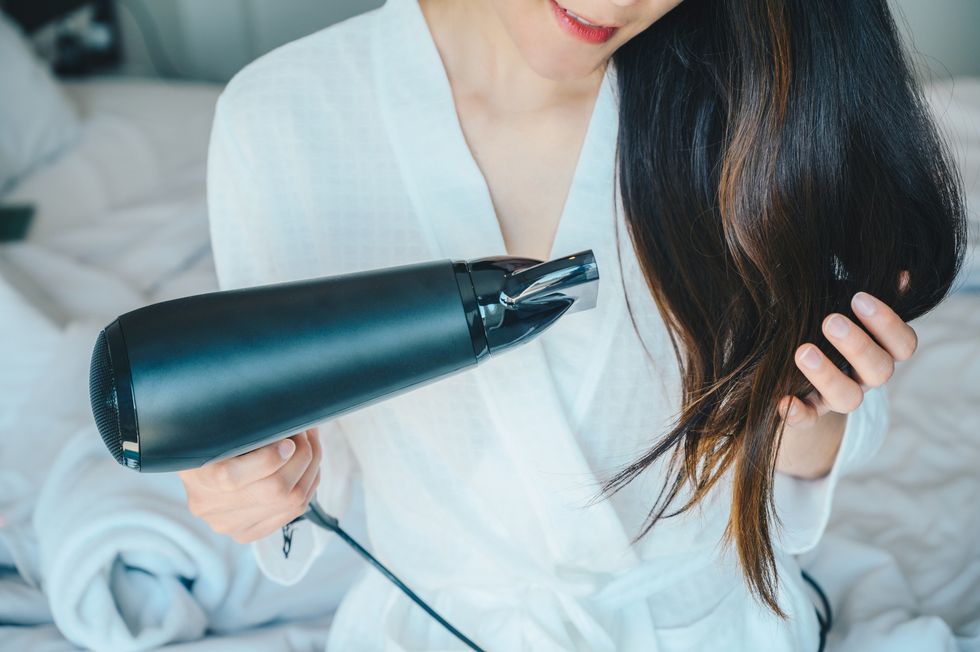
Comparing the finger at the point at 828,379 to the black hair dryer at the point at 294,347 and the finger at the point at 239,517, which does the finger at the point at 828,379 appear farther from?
the finger at the point at 239,517

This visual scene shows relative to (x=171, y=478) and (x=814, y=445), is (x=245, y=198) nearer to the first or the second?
(x=171, y=478)

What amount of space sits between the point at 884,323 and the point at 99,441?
2.64 ft

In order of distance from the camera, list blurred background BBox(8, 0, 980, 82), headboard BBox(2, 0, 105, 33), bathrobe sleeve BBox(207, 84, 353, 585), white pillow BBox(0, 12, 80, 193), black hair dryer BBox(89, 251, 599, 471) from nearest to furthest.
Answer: black hair dryer BBox(89, 251, 599, 471), bathrobe sleeve BBox(207, 84, 353, 585), white pillow BBox(0, 12, 80, 193), headboard BBox(2, 0, 105, 33), blurred background BBox(8, 0, 980, 82)

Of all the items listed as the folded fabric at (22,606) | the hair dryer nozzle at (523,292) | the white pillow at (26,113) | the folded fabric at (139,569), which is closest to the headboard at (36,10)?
the white pillow at (26,113)

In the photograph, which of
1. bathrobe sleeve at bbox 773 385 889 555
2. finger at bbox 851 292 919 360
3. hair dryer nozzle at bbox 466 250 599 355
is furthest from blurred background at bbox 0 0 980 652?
hair dryer nozzle at bbox 466 250 599 355

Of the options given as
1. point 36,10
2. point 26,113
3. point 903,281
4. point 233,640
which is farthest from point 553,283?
point 36,10

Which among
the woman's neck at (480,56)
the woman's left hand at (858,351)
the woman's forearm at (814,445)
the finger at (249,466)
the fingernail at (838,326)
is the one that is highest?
the woman's neck at (480,56)

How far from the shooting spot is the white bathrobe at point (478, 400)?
2.18ft

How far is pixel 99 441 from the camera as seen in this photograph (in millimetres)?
934

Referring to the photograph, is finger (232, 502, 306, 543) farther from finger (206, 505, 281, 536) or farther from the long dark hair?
the long dark hair

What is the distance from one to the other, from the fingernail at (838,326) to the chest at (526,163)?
0.77 feet

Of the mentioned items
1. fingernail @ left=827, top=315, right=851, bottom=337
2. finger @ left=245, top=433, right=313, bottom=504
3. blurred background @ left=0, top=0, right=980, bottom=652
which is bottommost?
blurred background @ left=0, top=0, right=980, bottom=652

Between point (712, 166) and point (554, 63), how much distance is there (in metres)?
0.18

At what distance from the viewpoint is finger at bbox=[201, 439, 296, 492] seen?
530mm
